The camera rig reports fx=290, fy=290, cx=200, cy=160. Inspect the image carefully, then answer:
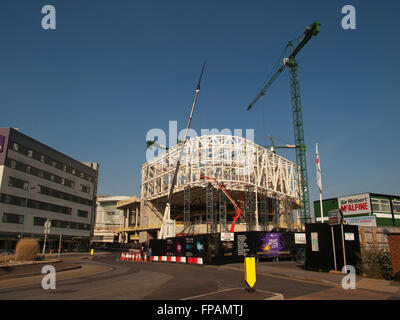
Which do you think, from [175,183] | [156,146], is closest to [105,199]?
[156,146]

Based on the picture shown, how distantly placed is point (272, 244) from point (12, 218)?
146ft

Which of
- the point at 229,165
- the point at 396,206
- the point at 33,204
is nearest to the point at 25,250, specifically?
the point at 33,204

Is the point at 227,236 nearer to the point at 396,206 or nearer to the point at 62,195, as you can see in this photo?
the point at 396,206

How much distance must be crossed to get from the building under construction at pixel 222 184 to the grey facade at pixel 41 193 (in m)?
15.7

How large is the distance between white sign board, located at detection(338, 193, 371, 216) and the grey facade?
56.7 meters

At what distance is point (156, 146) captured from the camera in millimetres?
94250

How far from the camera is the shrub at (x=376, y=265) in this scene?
14203 mm

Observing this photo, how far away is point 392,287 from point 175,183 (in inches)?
2046

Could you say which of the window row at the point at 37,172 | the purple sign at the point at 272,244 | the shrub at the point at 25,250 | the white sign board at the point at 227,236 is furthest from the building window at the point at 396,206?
the window row at the point at 37,172

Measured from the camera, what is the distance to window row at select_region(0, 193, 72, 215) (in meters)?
48.2

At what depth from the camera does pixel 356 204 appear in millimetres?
54625

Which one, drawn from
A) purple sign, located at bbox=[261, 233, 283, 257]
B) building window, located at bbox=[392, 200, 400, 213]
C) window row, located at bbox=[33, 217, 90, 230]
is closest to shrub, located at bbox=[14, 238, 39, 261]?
purple sign, located at bbox=[261, 233, 283, 257]
